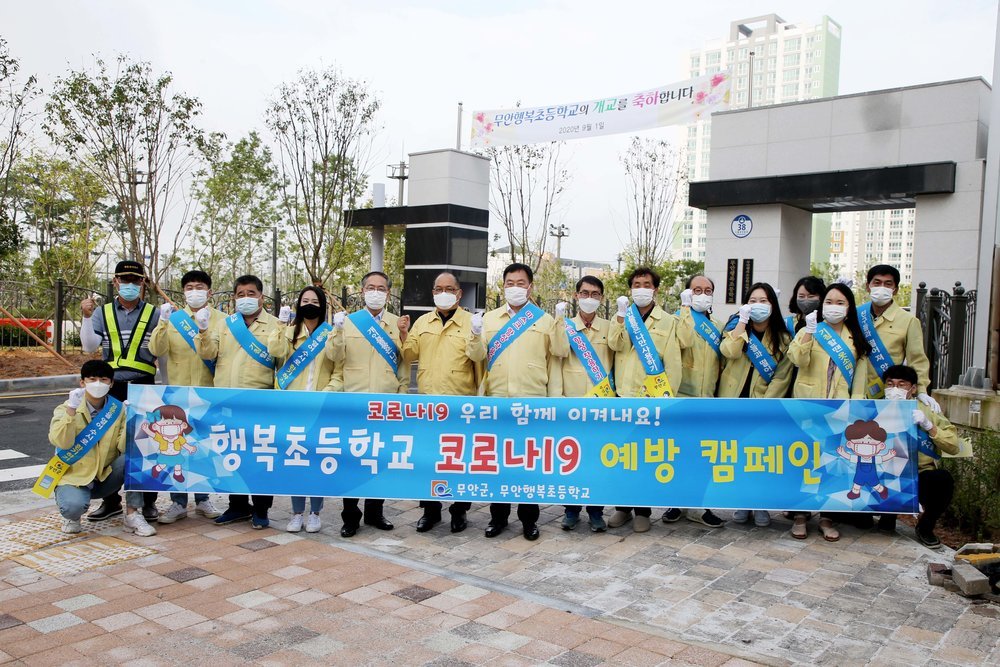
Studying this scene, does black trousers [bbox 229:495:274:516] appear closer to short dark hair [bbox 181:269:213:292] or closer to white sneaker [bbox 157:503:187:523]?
white sneaker [bbox 157:503:187:523]

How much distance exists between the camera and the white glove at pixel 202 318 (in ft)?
17.5

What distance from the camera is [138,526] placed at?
5.30 m

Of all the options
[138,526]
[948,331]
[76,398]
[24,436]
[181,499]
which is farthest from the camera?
[24,436]

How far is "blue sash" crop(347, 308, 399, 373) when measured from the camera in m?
5.53

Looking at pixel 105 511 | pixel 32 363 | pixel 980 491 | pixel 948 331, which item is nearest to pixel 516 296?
pixel 105 511

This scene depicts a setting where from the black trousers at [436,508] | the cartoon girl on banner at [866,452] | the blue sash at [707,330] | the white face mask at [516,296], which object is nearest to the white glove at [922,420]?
the cartoon girl on banner at [866,452]

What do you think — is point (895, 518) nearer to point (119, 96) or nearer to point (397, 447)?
point (397, 447)

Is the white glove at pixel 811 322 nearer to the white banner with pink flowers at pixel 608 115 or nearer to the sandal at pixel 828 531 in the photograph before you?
the sandal at pixel 828 531

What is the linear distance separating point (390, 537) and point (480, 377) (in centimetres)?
125

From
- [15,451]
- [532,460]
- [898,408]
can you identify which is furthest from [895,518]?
[15,451]

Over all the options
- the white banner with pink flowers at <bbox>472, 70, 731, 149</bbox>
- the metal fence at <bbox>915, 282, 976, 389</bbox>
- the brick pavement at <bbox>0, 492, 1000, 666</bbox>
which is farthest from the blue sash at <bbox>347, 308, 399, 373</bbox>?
the white banner with pink flowers at <bbox>472, 70, 731, 149</bbox>

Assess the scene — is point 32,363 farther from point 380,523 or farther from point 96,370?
point 380,523

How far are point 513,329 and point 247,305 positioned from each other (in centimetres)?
188

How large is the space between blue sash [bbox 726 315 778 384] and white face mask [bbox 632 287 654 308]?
652 millimetres
